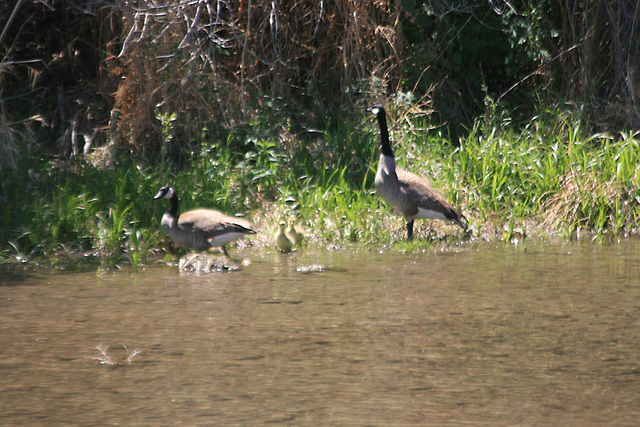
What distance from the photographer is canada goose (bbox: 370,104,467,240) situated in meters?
8.34

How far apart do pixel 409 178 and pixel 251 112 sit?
115 inches

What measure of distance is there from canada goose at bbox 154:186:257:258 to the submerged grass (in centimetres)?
40

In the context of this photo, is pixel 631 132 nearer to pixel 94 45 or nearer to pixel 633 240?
pixel 633 240

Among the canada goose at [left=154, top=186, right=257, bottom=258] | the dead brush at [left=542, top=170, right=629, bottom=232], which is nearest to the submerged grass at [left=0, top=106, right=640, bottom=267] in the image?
the dead brush at [left=542, top=170, right=629, bottom=232]

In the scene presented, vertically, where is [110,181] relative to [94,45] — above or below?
below

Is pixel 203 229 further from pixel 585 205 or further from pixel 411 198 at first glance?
pixel 585 205

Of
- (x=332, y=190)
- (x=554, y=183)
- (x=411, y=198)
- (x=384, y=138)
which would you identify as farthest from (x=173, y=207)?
(x=554, y=183)

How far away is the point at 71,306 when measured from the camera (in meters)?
5.73

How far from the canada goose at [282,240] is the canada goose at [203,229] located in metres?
0.38

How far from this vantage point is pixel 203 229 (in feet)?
24.7

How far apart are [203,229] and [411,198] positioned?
2370 mm

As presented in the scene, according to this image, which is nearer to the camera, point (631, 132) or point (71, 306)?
point (71, 306)

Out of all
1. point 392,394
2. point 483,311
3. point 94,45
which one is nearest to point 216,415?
point 392,394

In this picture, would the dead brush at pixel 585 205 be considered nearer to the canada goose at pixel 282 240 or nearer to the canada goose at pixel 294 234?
the canada goose at pixel 294 234
